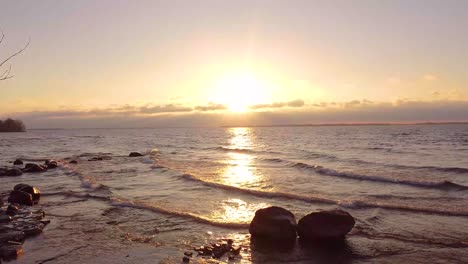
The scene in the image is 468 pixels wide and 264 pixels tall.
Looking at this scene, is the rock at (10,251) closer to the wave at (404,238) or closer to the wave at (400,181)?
the wave at (404,238)

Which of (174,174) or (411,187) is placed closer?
(411,187)

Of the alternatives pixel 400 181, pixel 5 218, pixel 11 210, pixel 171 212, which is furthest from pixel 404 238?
pixel 11 210

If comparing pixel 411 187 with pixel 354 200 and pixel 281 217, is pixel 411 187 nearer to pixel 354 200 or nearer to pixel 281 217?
pixel 354 200

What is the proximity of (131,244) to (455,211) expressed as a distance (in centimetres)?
1185

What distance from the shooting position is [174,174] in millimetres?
27250

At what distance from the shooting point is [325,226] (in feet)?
36.7

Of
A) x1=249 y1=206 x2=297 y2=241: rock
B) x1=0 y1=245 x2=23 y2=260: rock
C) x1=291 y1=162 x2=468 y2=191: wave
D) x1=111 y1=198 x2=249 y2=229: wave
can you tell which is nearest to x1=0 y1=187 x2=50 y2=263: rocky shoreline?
x1=0 y1=245 x2=23 y2=260: rock

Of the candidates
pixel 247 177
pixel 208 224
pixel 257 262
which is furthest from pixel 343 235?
pixel 247 177

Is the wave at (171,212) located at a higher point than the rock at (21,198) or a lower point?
lower

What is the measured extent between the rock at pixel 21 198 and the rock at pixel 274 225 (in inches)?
400

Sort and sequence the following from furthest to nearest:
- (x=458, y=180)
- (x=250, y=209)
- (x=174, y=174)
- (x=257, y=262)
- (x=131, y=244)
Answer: (x=174, y=174), (x=458, y=180), (x=250, y=209), (x=131, y=244), (x=257, y=262)

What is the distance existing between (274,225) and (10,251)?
6.73 meters

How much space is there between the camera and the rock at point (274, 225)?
1122cm

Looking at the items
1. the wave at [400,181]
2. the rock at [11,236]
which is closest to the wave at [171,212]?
the rock at [11,236]
